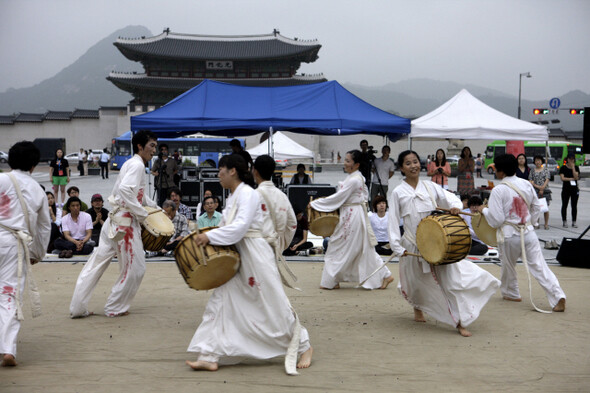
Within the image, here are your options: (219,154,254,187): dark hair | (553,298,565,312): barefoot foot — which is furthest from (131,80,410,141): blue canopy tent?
(219,154,254,187): dark hair

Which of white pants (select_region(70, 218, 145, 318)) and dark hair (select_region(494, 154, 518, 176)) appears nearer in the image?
white pants (select_region(70, 218, 145, 318))

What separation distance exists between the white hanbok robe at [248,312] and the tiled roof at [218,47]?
135ft

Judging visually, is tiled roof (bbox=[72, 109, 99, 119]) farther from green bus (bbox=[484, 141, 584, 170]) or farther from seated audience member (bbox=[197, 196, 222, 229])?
seated audience member (bbox=[197, 196, 222, 229])

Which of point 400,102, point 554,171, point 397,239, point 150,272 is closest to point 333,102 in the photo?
point 150,272

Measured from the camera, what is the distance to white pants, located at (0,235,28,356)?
3.94 meters

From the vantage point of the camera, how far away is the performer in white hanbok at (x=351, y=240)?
268 inches

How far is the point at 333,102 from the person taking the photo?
10.6 m

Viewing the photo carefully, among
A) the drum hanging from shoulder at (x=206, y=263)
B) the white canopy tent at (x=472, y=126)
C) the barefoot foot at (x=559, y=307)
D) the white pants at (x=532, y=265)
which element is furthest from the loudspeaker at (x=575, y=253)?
the drum hanging from shoulder at (x=206, y=263)

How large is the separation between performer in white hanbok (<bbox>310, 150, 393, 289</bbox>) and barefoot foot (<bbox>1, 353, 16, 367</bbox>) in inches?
144

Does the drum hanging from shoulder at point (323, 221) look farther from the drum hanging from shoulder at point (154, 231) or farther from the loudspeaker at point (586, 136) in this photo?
the loudspeaker at point (586, 136)

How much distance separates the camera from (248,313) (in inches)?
154

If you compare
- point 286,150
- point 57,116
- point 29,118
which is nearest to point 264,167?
point 286,150

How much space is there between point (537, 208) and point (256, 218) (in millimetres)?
3278

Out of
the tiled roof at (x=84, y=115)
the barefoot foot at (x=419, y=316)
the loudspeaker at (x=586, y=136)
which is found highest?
the tiled roof at (x=84, y=115)
